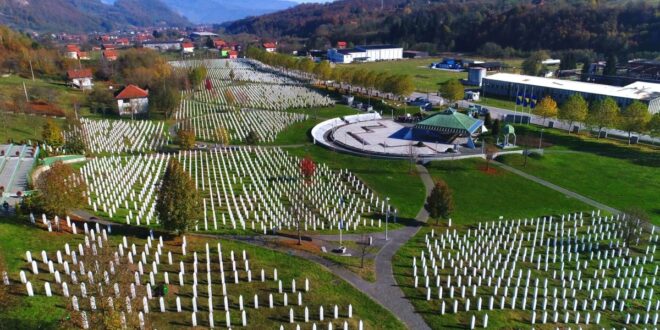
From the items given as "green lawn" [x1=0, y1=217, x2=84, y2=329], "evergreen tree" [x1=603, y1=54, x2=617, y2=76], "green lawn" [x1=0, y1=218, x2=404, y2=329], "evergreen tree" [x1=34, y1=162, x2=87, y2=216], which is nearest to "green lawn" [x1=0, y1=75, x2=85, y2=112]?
"evergreen tree" [x1=34, y1=162, x2=87, y2=216]

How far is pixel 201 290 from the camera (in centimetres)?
2386

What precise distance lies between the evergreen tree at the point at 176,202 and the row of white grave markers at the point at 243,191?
12.4ft

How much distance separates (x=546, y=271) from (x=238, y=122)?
5081 centimetres

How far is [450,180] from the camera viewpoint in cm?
4491

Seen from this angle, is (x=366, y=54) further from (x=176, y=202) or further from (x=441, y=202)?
(x=176, y=202)

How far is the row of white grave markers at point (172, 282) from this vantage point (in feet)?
67.4

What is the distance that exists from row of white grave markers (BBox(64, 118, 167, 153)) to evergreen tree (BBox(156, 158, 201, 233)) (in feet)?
88.6

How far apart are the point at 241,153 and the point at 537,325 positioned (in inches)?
1476

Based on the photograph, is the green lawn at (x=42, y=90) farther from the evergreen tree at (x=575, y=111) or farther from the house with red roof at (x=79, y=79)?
the evergreen tree at (x=575, y=111)

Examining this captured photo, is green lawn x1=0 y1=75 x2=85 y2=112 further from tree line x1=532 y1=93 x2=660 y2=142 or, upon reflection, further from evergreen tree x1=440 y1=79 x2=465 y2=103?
tree line x1=532 y1=93 x2=660 y2=142

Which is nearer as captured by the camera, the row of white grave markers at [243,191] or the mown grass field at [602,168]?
the row of white grave markers at [243,191]

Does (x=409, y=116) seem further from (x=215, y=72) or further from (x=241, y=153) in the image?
(x=215, y=72)

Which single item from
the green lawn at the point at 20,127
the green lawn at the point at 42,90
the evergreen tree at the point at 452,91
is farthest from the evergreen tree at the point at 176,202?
the evergreen tree at the point at 452,91

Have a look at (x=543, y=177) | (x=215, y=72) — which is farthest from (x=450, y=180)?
(x=215, y=72)
